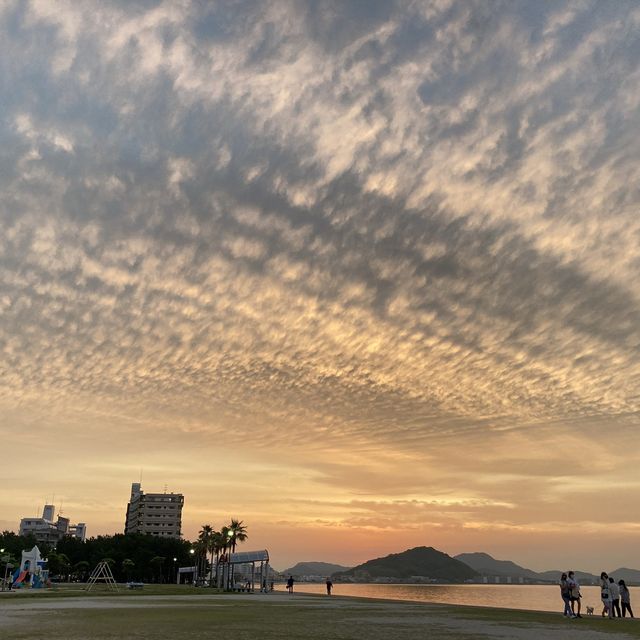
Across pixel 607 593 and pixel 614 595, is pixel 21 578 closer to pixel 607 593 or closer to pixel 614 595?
pixel 607 593

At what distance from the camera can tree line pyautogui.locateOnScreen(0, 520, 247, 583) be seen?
147 meters

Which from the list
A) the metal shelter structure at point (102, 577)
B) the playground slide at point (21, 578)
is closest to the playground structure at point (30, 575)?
the playground slide at point (21, 578)

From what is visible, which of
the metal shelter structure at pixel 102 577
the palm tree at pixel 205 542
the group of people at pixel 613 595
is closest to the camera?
Result: the group of people at pixel 613 595

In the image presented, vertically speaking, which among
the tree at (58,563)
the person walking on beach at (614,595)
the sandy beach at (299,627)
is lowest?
the sandy beach at (299,627)

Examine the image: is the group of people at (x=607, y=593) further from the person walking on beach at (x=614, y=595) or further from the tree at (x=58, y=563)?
the tree at (x=58, y=563)

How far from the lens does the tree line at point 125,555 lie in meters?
147

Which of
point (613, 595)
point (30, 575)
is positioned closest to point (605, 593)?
point (613, 595)

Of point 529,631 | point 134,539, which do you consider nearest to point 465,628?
point 529,631

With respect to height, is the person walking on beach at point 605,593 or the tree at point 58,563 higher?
the tree at point 58,563

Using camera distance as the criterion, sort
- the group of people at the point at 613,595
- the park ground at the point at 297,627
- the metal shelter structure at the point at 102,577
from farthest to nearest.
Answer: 1. the metal shelter structure at the point at 102,577
2. the group of people at the point at 613,595
3. the park ground at the point at 297,627

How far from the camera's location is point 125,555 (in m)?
154

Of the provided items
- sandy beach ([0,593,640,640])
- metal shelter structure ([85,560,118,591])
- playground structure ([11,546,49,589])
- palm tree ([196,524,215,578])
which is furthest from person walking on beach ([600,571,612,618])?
palm tree ([196,524,215,578])

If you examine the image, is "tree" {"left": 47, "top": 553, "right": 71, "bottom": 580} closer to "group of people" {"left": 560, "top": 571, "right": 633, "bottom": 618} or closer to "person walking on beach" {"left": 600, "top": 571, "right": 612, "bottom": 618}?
"group of people" {"left": 560, "top": 571, "right": 633, "bottom": 618}

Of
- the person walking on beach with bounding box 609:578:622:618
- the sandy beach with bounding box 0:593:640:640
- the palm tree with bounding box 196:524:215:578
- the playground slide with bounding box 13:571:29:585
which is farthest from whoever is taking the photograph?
the palm tree with bounding box 196:524:215:578
